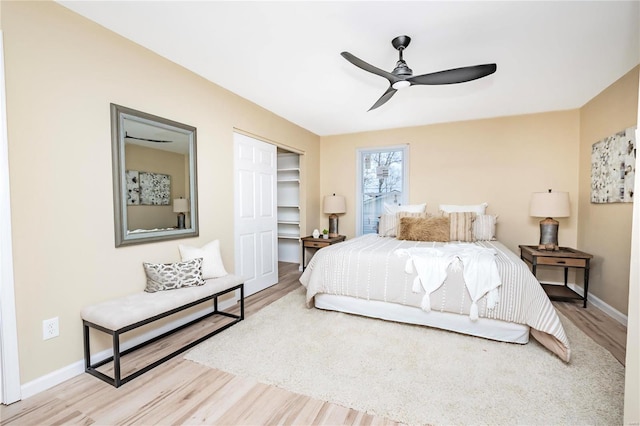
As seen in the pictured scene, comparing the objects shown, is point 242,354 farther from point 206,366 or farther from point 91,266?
point 91,266

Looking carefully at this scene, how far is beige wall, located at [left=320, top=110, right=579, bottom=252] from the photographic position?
3805 millimetres

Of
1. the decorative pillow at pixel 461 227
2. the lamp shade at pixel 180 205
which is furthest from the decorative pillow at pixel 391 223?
the lamp shade at pixel 180 205

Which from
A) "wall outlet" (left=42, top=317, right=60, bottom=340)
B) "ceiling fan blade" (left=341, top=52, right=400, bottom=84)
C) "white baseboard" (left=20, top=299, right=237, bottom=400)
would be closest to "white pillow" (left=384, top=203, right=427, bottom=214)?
"ceiling fan blade" (left=341, top=52, right=400, bottom=84)

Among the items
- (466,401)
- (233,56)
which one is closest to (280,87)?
(233,56)

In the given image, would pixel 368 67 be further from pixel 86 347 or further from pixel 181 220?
pixel 86 347

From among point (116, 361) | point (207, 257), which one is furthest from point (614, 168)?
point (116, 361)

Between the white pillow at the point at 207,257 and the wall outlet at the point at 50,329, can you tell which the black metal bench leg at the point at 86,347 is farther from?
the white pillow at the point at 207,257

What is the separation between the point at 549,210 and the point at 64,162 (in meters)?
4.68

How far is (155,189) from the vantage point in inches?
94.9

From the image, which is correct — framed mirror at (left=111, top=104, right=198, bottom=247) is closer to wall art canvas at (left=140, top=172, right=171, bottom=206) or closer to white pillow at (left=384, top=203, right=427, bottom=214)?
wall art canvas at (left=140, top=172, right=171, bottom=206)

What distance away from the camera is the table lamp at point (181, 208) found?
103 inches

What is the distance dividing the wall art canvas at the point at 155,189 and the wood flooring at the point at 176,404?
4.11ft

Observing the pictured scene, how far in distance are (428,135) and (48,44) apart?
443 centimetres

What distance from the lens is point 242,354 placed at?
2156 mm
